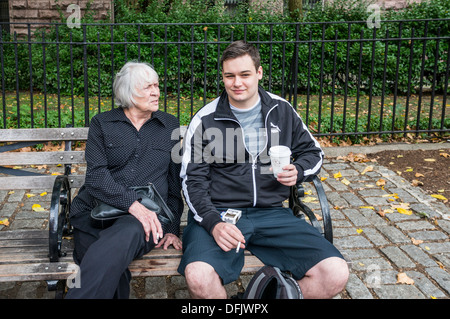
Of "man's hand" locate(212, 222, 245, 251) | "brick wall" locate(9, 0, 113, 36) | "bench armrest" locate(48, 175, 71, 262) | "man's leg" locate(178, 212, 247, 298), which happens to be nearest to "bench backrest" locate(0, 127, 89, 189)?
"bench armrest" locate(48, 175, 71, 262)

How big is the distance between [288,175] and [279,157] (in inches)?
7.2

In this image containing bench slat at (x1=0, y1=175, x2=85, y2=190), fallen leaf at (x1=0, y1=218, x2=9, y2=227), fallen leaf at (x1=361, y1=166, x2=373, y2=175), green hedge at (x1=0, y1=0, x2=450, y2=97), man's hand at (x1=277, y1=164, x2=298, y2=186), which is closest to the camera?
man's hand at (x1=277, y1=164, x2=298, y2=186)

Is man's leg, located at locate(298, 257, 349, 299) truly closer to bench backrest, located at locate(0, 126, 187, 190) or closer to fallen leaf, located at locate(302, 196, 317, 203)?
bench backrest, located at locate(0, 126, 187, 190)

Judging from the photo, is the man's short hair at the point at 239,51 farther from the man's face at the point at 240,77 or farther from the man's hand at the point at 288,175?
the man's hand at the point at 288,175

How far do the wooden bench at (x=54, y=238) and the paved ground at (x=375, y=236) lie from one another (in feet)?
1.47

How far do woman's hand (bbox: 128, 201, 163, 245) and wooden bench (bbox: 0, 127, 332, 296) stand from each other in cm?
14

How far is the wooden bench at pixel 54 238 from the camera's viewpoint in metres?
2.98

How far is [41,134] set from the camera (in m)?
3.76

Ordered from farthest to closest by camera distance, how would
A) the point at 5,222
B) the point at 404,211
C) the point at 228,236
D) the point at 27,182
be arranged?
1. the point at 404,211
2. the point at 5,222
3. the point at 27,182
4. the point at 228,236

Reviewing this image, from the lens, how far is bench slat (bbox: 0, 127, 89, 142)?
12.2 feet

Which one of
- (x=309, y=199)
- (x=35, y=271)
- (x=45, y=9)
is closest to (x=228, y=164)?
(x=35, y=271)

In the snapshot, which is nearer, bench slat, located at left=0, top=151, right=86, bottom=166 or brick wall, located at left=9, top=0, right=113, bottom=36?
bench slat, located at left=0, top=151, right=86, bottom=166

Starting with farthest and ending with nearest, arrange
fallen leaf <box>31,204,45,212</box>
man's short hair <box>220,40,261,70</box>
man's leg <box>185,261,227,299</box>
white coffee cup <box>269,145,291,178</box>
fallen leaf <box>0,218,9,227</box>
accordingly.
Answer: fallen leaf <box>31,204,45,212</box>, fallen leaf <box>0,218,9,227</box>, man's short hair <box>220,40,261,70</box>, white coffee cup <box>269,145,291,178</box>, man's leg <box>185,261,227,299</box>

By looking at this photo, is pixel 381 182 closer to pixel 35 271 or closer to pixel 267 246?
pixel 267 246
